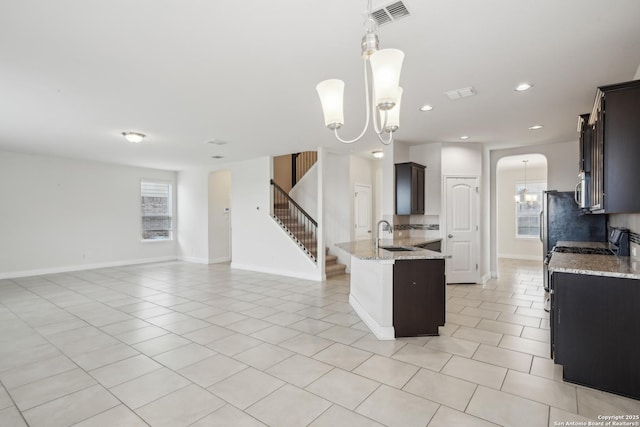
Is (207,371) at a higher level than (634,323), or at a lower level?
lower

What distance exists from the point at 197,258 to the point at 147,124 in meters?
5.35

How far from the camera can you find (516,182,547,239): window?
927 centimetres

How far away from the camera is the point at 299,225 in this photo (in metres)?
8.23

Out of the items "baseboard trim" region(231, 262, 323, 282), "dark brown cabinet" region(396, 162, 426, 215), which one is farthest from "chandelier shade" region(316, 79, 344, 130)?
"baseboard trim" region(231, 262, 323, 282)

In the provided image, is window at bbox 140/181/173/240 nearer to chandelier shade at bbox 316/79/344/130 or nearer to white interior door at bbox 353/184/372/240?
white interior door at bbox 353/184/372/240

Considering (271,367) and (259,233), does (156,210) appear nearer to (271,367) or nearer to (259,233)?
(259,233)

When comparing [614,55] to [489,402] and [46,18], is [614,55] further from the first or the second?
[46,18]

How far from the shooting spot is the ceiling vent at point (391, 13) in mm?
2152

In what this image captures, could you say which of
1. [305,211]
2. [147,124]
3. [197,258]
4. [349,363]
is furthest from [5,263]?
[349,363]

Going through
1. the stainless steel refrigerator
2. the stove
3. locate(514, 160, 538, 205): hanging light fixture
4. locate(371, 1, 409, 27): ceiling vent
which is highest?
locate(371, 1, 409, 27): ceiling vent

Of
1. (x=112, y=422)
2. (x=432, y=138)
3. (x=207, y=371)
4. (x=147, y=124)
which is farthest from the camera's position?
(x=432, y=138)

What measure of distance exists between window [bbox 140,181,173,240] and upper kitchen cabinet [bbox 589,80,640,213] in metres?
9.98

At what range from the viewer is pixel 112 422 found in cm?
213

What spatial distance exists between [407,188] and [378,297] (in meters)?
2.87
